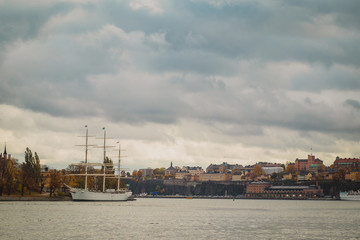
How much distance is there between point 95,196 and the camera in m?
172

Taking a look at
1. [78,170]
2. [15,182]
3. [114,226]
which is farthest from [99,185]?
[114,226]

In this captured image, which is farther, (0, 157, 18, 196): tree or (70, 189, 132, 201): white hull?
(70, 189, 132, 201): white hull

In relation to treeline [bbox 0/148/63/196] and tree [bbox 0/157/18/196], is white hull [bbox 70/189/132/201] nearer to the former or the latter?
treeline [bbox 0/148/63/196]

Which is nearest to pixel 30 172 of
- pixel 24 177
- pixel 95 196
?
pixel 24 177

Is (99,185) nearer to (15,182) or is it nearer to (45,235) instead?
(15,182)

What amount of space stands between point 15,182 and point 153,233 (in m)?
90.3

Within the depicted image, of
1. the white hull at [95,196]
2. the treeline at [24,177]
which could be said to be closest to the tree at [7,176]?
the treeline at [24,177]

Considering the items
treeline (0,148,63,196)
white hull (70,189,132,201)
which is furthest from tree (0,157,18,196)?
white hull (70,189,132,201)

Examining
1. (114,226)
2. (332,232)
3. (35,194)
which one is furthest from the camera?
(35,194)

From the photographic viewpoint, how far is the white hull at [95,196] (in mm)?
162762

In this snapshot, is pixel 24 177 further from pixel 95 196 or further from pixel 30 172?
pixel 95 196

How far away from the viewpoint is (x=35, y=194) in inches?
6201

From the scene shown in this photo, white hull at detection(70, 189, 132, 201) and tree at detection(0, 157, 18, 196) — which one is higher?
tree at detection(0, 157, 18, 196)

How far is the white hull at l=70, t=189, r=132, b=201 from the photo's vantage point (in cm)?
16276
